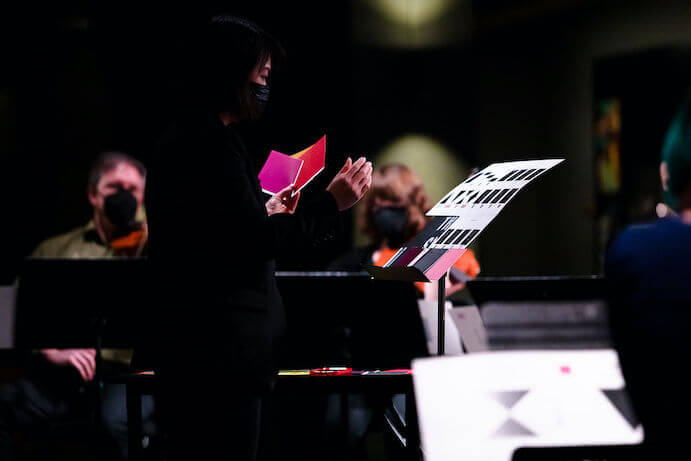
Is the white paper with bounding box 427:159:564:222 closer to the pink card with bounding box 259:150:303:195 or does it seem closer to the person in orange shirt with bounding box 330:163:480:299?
the pink card with bounding box 259:150:303:195

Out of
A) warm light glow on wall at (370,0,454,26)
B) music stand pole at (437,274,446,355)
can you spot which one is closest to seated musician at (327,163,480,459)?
music stand pole at (437,274,446,355)

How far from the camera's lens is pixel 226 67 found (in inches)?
64.6

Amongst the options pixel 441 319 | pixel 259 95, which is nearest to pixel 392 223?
pixel 441 319

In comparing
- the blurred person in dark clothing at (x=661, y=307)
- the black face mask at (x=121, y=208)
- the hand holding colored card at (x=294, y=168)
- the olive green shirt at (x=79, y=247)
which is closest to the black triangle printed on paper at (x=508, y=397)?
the blurred person in dark clothing at (x=661, y=307)

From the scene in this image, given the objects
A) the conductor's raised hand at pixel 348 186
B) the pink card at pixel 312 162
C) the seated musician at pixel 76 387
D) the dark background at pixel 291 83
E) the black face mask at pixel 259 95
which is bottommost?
the seated musician at pixel 76 387

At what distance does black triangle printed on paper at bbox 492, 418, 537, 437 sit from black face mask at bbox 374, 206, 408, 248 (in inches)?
66.1

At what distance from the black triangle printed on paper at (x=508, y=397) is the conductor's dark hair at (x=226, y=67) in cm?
78

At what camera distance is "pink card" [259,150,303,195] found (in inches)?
73.9

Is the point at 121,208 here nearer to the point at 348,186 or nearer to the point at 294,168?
the point at 294,168

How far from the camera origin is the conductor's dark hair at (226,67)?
163 cm

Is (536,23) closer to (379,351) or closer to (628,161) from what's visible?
(628,161)

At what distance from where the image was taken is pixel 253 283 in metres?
1.54

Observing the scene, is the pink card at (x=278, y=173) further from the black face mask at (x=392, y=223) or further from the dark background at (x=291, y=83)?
the dark background at (x=291, y=83)

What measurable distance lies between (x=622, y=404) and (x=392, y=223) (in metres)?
1.74
